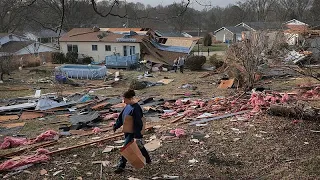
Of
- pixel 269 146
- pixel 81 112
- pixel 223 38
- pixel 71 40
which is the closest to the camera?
pixel 269 146

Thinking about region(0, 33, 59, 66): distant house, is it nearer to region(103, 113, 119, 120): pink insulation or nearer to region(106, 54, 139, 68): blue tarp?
region(106, 54, 139, 68): blue tarp

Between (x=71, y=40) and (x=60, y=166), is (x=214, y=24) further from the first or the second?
(x=60, y=166)

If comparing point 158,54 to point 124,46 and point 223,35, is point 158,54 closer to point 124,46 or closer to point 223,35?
point 124,46

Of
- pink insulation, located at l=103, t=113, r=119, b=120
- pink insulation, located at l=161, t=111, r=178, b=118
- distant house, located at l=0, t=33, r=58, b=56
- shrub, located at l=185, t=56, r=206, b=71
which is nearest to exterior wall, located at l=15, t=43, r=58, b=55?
distant house, located at l=0, t=33, r=58, b=56

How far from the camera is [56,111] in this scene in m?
15.5

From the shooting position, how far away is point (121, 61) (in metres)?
33.2

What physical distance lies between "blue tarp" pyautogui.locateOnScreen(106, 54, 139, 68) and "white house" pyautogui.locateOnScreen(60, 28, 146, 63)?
238 cm

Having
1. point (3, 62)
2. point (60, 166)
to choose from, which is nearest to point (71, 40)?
point (3, 62)

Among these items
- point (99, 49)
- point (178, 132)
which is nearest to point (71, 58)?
point (99, 49)

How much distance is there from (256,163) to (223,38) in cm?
6591

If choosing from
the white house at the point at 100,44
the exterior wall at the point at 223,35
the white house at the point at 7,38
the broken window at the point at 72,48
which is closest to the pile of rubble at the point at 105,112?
the white house at the point at 100,44

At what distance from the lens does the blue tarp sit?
108 feet

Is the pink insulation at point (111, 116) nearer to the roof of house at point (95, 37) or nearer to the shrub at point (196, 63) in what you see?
the shrub at point (196, 63)

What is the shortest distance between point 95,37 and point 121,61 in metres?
6.77
